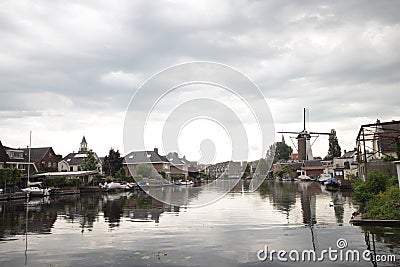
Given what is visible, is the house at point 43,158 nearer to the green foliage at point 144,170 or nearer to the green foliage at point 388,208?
the green foliage at point 144,170

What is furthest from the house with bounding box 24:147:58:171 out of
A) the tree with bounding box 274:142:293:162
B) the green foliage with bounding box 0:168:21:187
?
the tree with bounding box 274:142:293:162

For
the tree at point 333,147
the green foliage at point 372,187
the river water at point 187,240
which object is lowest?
the river water at point 187,240

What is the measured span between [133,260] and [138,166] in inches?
2144

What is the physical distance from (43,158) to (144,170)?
82.5 feet

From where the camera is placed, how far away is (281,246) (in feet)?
44.8

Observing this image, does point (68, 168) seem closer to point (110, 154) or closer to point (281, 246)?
point (110, 154)

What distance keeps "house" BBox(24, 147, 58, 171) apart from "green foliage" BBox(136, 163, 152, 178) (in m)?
21.6

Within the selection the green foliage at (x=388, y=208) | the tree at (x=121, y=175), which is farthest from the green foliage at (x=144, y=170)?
the green foliage at (x=388, y=208)

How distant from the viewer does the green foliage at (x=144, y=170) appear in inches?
2596

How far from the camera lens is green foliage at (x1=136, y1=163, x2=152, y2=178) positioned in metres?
65.9

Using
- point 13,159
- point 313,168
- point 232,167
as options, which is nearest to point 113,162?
point 13,159

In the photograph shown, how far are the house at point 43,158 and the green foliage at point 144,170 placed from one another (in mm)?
21603

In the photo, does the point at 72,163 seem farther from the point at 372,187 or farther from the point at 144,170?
the point at 372,187

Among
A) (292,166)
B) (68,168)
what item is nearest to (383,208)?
(68,168)
